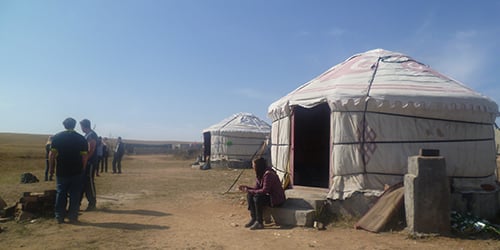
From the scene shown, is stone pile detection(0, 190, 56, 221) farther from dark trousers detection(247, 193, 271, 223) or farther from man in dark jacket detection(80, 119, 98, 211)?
dark trousers detection(247, 193, 271, 223)

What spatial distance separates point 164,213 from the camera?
585 cm

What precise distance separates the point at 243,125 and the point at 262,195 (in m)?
11.9

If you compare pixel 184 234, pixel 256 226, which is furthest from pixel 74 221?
pixel 256 226

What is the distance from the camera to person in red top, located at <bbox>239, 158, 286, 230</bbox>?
497cm

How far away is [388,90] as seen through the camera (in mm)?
5297

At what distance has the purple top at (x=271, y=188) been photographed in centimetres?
502

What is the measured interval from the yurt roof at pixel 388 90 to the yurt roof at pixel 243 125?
9.59 m

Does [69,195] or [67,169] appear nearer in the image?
[67,169]

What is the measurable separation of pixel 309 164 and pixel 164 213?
4.00m

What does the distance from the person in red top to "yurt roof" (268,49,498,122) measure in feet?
4.60

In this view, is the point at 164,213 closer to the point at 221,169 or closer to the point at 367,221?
the point at 367,221

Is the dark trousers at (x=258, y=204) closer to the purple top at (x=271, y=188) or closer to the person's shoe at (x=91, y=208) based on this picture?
the purple top at (x=271, y=188)

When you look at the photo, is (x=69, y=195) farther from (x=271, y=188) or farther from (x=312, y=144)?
(x=312, y=144)

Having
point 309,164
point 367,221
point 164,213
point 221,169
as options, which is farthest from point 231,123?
point 367,221
